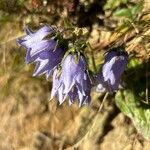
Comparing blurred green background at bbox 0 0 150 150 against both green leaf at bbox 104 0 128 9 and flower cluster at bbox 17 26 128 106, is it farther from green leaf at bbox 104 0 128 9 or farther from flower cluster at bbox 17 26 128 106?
flower cluster at bbox 17 26 128 106

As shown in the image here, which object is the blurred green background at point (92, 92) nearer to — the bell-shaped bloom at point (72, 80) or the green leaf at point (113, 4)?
the green leaf at point (113, 4)

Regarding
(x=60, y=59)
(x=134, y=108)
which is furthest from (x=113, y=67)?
(x=134, y=108)

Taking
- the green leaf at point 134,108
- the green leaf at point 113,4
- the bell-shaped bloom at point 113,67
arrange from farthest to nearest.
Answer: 1. the green leaf at point 113,4
2. the green leaf at point 134,108
3. the bell-shaped bloom at point 113,67

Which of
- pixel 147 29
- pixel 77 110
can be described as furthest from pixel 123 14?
pixel 77 110

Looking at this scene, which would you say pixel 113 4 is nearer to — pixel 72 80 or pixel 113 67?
pixel 113 67

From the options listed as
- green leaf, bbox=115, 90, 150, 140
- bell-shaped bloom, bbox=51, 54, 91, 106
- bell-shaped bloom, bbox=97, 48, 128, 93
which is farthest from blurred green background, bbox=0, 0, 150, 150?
bell-shaped bloom, bbox=51, 54, 91, 106

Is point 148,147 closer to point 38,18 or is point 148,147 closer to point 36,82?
point 36,82

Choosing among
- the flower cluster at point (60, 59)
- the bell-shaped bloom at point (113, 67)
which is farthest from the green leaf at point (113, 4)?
the flower cluster at point (60, 59)
